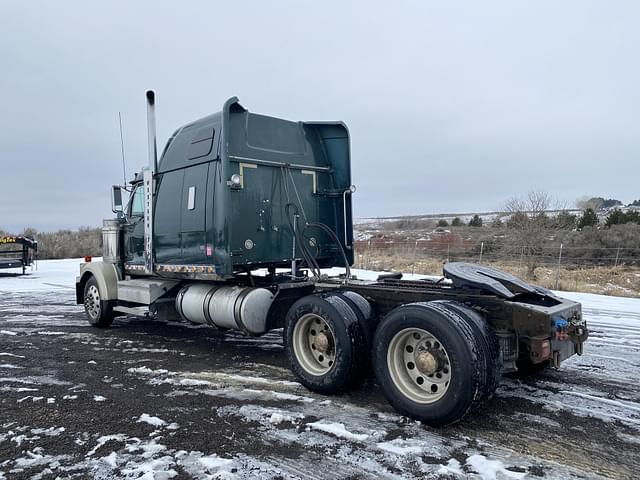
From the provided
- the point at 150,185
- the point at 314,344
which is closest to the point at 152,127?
the point at 150,185

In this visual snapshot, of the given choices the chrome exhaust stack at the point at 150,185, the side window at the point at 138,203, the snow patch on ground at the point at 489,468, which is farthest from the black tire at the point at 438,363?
the side window at the point at 138,203

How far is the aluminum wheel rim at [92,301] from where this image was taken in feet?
28.9

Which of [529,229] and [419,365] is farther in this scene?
[529,229]

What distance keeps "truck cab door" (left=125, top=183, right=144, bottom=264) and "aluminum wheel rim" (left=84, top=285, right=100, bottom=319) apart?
2.93 feet

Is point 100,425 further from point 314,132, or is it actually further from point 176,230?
point 314,132

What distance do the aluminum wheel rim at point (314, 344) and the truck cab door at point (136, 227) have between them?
13.1ft

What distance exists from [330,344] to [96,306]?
554 centimetres

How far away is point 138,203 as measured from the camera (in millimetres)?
8516

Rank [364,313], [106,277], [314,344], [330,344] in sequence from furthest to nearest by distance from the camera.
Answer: [106,277], [314,344], [330,344], [364,313]

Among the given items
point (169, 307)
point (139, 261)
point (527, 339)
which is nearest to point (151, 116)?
point (139, 261)

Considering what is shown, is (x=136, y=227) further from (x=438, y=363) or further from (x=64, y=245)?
(x=64, y=245)

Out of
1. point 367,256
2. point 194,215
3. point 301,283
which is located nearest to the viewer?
point 301,283

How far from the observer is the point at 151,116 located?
758 cm

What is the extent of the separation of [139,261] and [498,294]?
6049 millimetres
